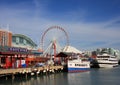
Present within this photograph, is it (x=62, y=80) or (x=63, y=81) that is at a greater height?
(x=62, y=80)

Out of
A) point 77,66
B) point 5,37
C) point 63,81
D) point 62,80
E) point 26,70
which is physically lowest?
point 63,81

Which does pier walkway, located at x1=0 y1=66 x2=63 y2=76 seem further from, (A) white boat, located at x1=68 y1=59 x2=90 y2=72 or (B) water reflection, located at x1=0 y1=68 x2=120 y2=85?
(A) white boat, located at x1=68 y1=59 x2=90 y2=72

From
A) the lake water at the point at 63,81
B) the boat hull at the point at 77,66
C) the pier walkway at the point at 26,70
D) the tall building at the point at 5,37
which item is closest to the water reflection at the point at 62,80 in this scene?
the lake water at the point at 63,81

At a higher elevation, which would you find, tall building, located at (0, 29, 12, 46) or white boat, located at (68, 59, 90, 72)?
tall building, located at (0, 29, 12, 46)

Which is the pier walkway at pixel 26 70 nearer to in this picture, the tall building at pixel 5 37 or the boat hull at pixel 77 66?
the boat hull at pixel 77 66

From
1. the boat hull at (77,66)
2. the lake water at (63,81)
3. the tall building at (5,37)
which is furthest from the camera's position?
the tall building at (5,37)

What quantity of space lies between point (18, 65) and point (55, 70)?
20.5 m

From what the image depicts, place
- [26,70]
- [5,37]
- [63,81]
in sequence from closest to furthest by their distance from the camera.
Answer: [63,81], [26,70], [5,37]

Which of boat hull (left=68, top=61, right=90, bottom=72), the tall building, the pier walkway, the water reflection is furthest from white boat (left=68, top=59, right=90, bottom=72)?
the tall building

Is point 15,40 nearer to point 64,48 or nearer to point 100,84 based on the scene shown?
point 64,48

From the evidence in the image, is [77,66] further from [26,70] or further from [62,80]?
[26,70]

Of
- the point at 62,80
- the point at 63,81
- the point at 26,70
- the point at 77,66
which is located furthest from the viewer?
the point at 77,66

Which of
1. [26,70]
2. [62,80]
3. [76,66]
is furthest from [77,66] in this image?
[26,70]

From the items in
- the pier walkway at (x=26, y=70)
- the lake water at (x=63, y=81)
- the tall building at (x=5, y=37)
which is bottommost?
the lake water at (x=63, y=81)
